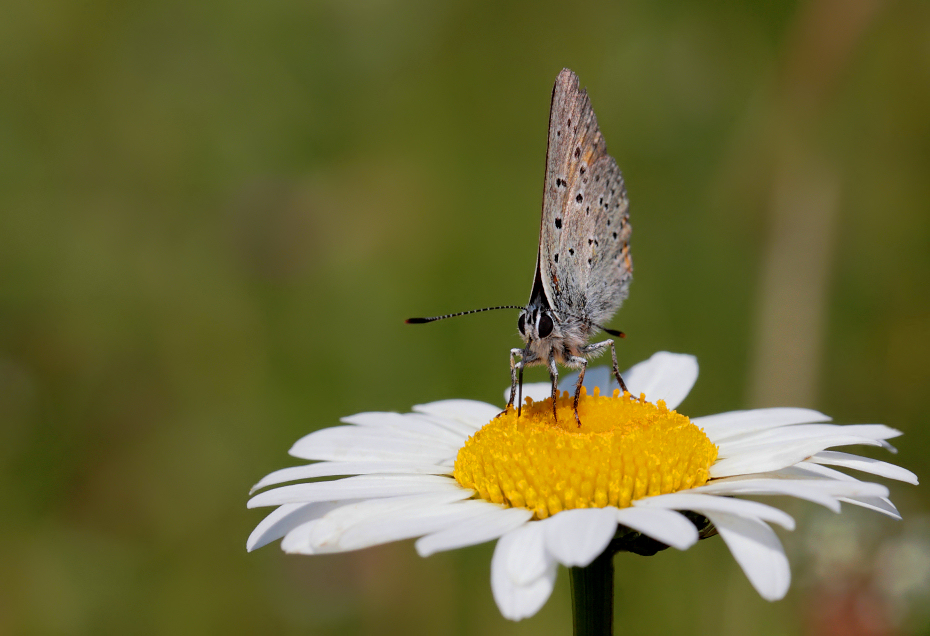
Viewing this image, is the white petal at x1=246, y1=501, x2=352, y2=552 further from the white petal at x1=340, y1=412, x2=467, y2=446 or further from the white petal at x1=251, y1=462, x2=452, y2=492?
the white petal at x1=340, y1=412, x2=467, y2=446

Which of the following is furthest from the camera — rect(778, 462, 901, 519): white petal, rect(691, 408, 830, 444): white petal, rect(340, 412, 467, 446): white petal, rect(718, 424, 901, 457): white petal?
rect(340, 412, 467, 446): white petal

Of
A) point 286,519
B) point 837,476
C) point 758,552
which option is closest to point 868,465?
point 837,476

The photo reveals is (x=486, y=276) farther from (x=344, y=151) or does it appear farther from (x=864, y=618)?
(x=864, y=618)

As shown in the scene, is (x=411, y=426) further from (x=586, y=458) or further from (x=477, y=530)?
(x=477, y=530)

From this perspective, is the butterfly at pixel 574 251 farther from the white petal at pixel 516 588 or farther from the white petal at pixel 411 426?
the white petal at pixel 516 588

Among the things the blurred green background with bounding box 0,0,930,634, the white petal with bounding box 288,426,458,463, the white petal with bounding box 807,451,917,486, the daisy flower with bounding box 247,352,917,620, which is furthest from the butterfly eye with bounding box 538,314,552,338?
the blurred green background with bounding box 0,0,930,634

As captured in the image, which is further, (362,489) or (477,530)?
(362,489)
